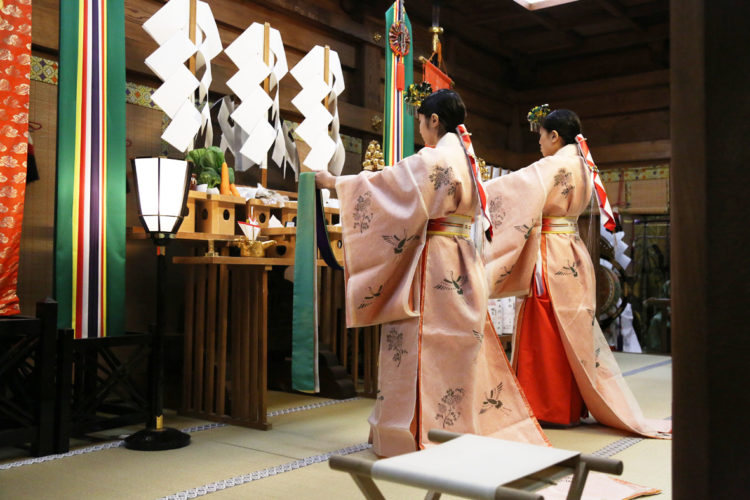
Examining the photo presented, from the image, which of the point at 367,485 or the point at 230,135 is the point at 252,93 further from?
the point at 367,485

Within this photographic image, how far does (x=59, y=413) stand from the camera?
3.14m

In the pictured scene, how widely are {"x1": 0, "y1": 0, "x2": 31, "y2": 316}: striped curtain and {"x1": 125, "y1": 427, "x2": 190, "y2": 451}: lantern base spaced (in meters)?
0.95

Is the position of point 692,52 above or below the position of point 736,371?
above

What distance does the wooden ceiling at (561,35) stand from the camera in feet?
24.7

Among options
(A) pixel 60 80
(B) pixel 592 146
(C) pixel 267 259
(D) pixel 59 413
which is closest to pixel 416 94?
(C) pixel 267 259

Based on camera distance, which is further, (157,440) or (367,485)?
(157,440)

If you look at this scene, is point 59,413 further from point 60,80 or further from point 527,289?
point 527,289

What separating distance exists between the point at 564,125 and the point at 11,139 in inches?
116

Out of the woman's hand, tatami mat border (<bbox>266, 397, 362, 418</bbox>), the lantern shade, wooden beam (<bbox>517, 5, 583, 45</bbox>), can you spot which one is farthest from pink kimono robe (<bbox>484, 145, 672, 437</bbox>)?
wooden beam (<bbox>517, 5, 583, 45</bbox>)

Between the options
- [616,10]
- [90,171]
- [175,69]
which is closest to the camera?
[90,171]

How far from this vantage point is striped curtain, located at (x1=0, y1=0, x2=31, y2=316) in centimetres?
355

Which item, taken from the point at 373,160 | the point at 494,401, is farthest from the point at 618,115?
the point at 494,401

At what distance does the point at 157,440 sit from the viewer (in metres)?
3.23

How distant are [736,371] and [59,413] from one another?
2928 millimetres
